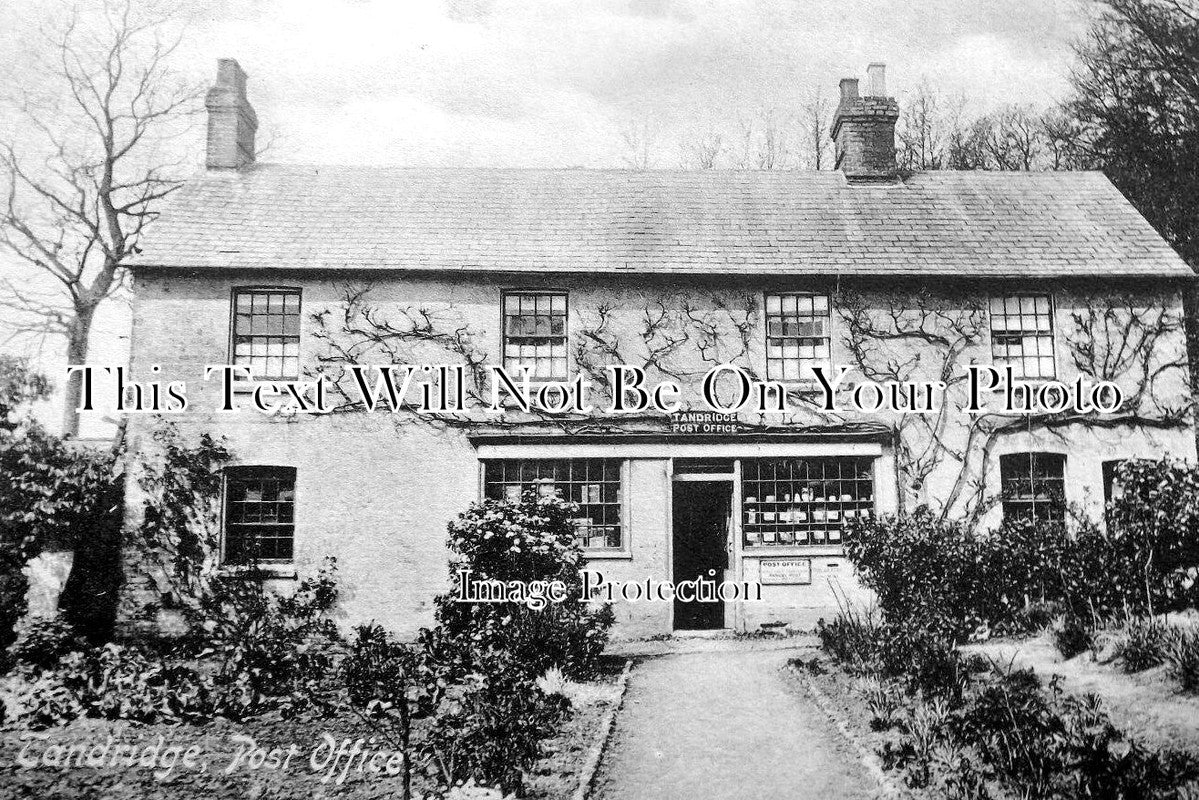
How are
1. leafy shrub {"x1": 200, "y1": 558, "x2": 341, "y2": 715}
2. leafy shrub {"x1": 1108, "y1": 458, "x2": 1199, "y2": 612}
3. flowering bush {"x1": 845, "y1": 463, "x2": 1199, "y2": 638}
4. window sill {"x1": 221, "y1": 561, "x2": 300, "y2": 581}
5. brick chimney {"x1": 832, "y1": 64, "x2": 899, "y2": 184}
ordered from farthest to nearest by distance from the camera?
1. brick chimney {"x1": 832, "y1": 64, "x2": 899, "y2": 184}
2. window sill {"x1": 221, "y1": 561, "x2": 300, "y2": 581}
3. flowering bush {"x1": 845, "y1": 463, "x2": 1199, "y2": 638}
4. leafy shrub {"x1": 1108, "y1": 458, "x2": 1199, "y2": 612}
5. leafy shrub {"x1": 200, "y1": 558, "x2": 341, "y2": 715}

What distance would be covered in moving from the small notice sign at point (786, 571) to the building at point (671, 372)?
3 cm

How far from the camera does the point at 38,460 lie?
29.9 feet

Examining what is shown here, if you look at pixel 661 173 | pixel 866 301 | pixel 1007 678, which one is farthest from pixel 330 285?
pixel 1007 678

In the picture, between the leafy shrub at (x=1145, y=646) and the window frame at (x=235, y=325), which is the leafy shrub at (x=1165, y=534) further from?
the window frame at (x=235, y=325)

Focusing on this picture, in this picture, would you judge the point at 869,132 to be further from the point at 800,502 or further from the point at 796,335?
the point at 800,502

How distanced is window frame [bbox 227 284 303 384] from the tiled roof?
1.09 ft

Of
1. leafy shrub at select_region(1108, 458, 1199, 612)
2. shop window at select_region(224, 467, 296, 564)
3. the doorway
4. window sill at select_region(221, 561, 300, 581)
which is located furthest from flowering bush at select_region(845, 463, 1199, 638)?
shop window at select_region(224, 467, 296, 564)

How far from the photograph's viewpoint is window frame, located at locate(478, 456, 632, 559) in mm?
10367

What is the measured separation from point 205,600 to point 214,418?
2.60m

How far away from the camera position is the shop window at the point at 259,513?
33.0ft

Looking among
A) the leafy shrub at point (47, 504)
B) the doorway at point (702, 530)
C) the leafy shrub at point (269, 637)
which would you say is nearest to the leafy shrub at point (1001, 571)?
the doorway at point (702, 530)

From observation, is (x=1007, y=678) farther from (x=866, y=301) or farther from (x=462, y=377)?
(x=462, y=377)

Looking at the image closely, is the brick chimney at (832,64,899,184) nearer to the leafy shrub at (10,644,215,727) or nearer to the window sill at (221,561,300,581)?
the window sill at (221,561,300,581)

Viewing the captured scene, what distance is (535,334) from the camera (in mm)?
10664
